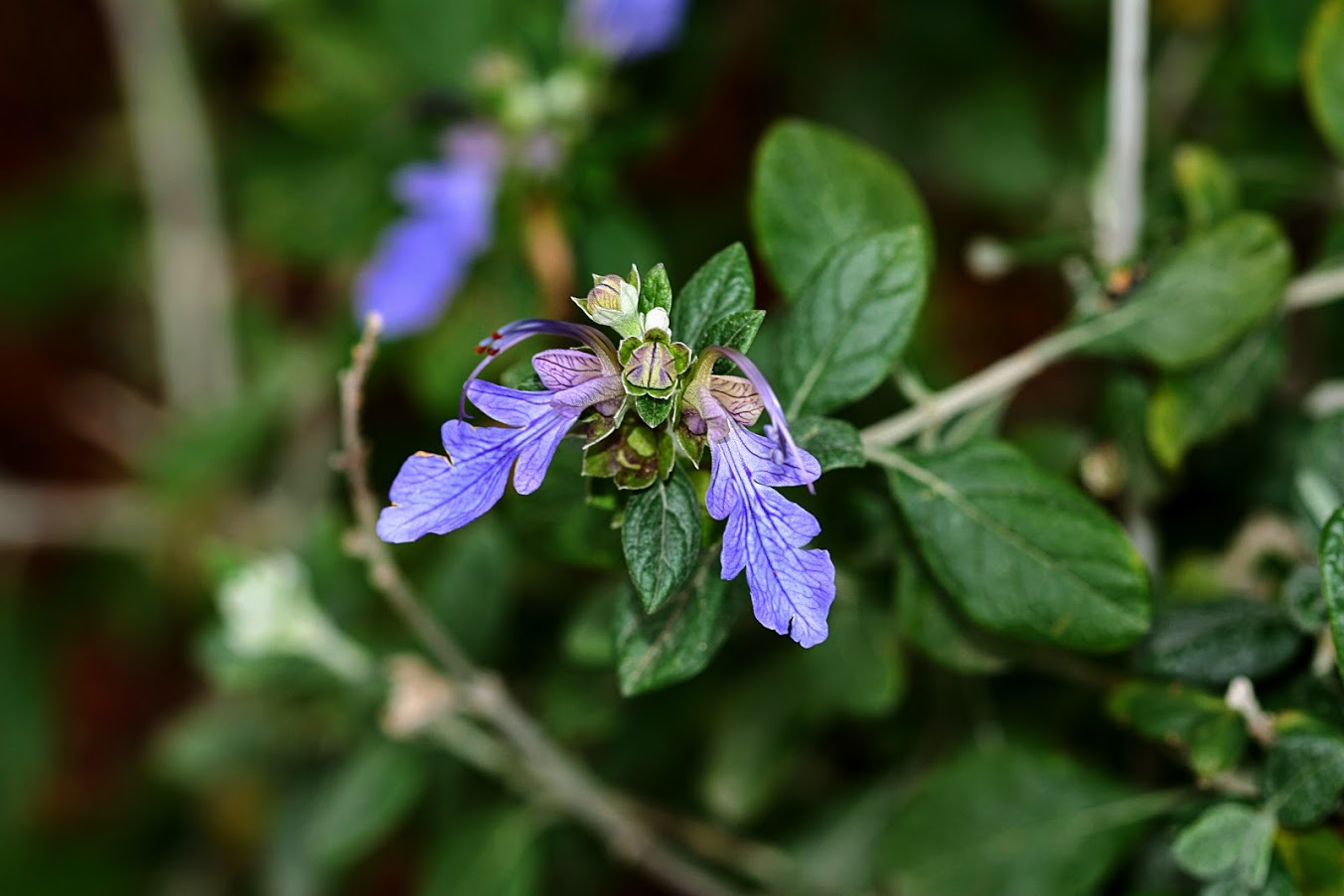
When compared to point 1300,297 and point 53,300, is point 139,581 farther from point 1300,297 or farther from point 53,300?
point 1300,297

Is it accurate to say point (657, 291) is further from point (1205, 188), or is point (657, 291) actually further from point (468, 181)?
point (468, 181)

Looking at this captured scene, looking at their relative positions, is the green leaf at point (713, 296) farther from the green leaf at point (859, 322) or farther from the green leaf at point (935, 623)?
the green leaf at point (935, 623)

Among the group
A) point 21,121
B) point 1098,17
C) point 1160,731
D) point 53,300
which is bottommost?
point 1160,731

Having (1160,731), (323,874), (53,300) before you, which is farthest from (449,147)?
(53,300)

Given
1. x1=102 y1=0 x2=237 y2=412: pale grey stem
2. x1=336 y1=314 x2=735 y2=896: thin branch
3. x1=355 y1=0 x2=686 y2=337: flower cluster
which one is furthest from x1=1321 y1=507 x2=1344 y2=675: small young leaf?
x1=102 y1=0 x2=237 y2=412: pale grey stem

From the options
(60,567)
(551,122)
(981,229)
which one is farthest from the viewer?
(60,567)

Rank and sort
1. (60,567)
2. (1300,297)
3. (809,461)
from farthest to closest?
(60,567)
(1300,297)
(809,461)

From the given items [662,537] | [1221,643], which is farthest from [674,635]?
[1221,643]

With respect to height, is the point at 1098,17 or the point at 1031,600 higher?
the point at 1098,17

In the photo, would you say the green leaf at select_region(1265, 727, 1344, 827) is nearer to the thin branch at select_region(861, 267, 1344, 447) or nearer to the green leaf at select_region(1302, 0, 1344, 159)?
the thin branch at select_region(861, 267, 1344, 447)
